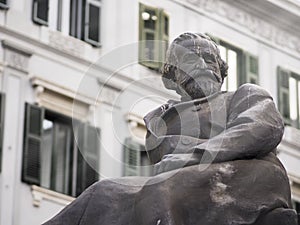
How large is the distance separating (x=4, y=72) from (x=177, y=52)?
20.8 metres

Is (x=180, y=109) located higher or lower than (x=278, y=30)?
higher

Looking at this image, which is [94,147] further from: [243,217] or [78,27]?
[243,217]

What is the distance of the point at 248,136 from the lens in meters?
9.08

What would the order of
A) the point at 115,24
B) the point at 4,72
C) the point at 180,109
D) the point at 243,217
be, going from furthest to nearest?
the point at 115,24 → the point at 4,72 → the point at 180,109 → the point at 243,217

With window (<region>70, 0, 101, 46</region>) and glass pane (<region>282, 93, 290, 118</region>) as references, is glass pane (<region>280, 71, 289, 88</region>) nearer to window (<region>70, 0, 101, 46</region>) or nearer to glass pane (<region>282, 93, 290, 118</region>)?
glass pane (<region>282, 93, 290, 118</region>)

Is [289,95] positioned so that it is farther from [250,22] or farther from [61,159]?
[61,159]

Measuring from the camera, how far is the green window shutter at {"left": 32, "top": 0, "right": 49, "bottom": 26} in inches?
1224

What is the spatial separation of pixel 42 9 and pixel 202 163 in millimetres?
22478

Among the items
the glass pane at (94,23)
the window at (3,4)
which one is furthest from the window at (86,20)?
Answer: the window at (3,4)

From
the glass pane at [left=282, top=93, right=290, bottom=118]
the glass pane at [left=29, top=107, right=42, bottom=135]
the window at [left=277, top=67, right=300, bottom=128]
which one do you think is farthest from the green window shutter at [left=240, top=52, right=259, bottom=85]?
the glass pane at [left=29, top=107, right=42, bottom=135]

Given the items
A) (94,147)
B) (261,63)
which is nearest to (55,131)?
(94,147)

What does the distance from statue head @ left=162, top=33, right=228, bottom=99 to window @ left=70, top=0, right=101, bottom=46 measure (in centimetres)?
2224

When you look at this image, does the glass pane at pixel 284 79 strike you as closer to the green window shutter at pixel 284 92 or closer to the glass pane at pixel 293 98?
the green window shutter at pixel 284 92

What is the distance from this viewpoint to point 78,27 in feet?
105
